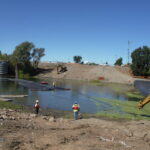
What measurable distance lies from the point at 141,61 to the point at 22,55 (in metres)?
57.4

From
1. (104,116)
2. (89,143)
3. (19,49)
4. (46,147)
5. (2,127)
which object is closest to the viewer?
(46,147)

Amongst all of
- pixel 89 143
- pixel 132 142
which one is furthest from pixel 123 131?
pixel 89 143

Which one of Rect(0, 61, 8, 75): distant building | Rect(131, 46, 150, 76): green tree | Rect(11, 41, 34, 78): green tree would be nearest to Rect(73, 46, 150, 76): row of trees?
Rect(131, 46, 150, 76): green tree

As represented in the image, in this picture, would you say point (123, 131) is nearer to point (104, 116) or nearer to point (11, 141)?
point (11, 141)

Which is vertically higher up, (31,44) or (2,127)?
(31,44)

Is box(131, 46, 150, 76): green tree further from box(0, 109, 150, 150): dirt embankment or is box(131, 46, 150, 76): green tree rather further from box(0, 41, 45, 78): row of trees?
box(0, 109, 150, 150): dirt embankment

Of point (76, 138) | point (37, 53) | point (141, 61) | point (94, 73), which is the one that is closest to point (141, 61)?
point (141, 61)

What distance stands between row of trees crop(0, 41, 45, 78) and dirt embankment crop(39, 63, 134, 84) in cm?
819

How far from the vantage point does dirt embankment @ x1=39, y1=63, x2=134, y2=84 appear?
97213 mm

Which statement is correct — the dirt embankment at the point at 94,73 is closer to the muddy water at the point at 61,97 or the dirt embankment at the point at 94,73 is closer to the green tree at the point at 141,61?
the green tree at the point at 141,61

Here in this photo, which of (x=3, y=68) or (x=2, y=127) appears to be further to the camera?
(x=3, y=68)

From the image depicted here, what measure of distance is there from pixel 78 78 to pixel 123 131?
87.8m

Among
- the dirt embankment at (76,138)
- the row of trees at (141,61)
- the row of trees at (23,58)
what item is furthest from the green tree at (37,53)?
the dirt embankment at (76,138)

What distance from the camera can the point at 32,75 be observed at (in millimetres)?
114062
